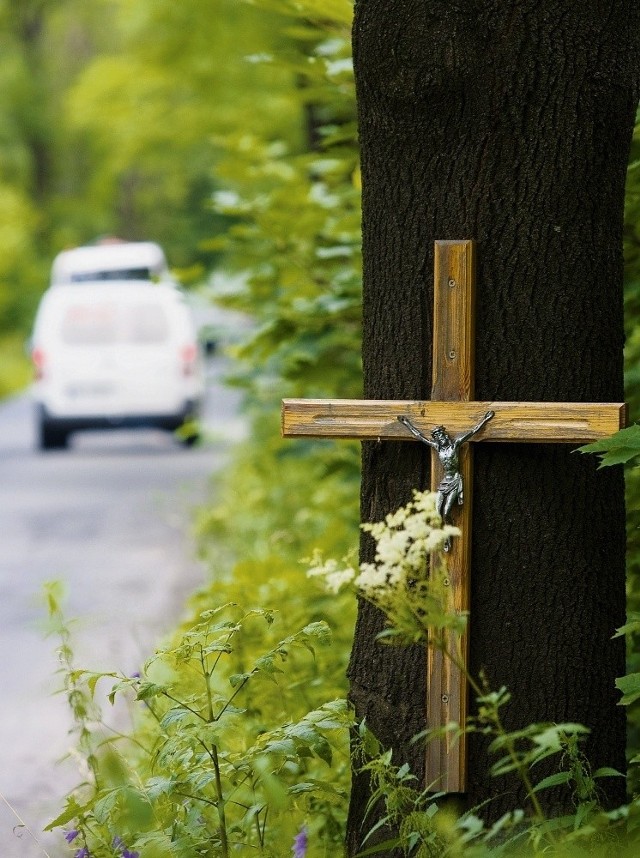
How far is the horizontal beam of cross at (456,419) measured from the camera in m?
3.00

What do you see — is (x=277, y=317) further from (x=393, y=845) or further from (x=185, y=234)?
(x=185, y=234)

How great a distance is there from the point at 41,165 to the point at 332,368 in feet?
158

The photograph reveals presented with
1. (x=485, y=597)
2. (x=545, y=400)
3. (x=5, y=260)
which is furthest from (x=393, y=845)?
(x=5, y=260)

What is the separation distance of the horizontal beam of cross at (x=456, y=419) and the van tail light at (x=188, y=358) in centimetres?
1501

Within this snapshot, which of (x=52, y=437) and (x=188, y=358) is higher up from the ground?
(x=188, y=358)

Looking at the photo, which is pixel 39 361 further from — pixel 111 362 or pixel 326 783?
pixel 326 783

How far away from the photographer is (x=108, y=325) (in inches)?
711

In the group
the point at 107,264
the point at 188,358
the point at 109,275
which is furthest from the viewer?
the point at 109,275

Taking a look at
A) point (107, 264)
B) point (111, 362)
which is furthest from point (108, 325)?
point (107, 264)

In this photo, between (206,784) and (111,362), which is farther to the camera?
(111,362)

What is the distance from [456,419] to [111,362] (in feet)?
49.9

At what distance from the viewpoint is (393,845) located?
2863mm

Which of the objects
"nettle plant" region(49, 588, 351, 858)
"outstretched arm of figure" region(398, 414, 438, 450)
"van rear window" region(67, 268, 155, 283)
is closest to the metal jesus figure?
"outstretched arm of figure" region(398, 414, 438, 450)

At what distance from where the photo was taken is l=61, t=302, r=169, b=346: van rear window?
59.1 feet
